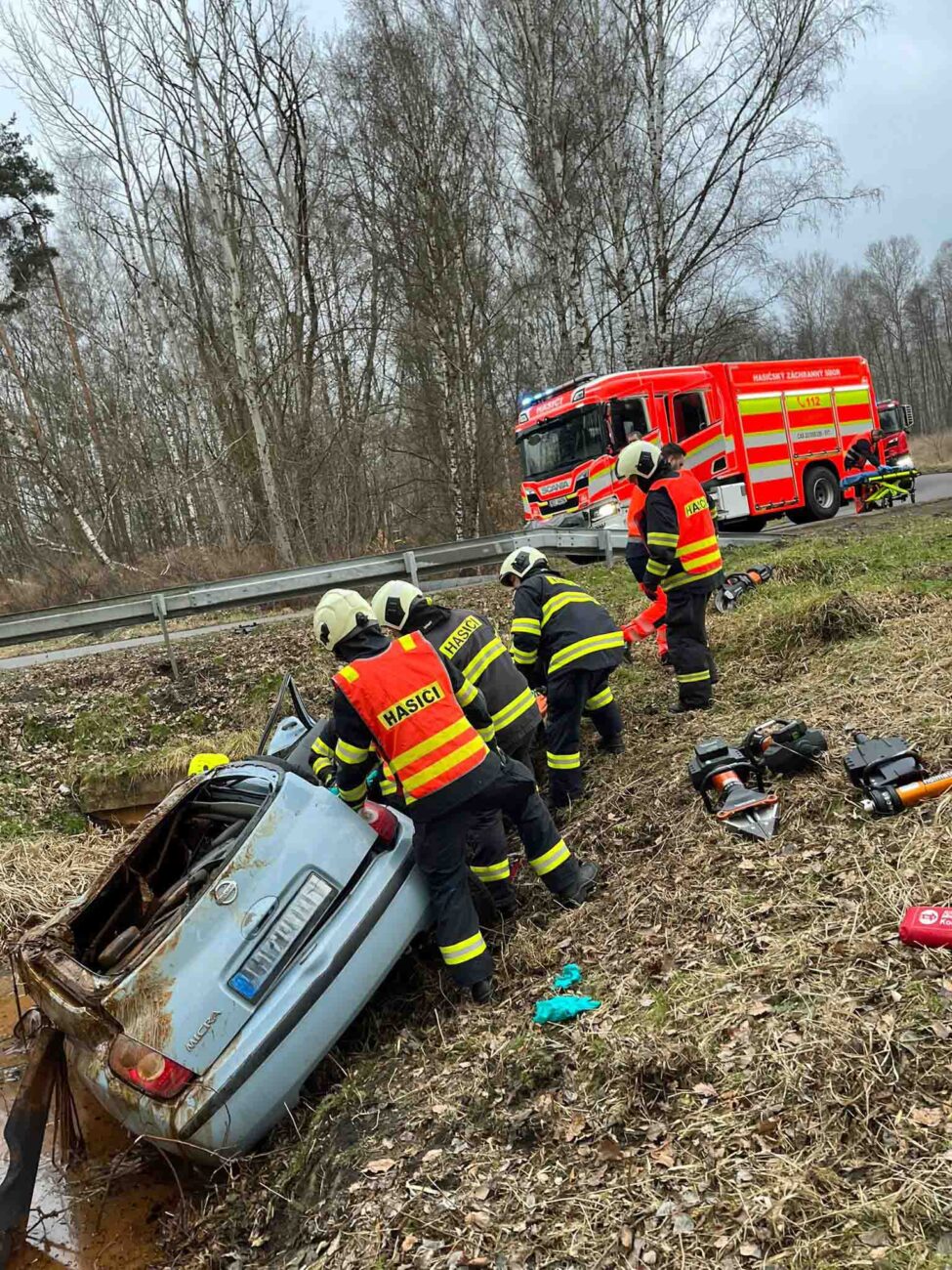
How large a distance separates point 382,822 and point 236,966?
Answer: 86 cm

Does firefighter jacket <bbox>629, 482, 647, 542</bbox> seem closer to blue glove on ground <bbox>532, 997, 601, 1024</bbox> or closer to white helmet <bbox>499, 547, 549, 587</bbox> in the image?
white helmet <bbox>499, 547, 549, 587</bbox>

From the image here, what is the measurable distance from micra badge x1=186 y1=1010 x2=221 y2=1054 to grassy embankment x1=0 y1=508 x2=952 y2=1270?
566mm

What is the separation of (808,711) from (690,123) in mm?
15094

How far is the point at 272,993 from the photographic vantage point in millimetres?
3324

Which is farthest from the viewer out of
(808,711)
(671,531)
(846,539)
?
(846,539)

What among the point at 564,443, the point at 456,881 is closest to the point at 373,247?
the point at 564,443

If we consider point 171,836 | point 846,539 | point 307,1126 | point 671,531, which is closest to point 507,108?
point 846,539

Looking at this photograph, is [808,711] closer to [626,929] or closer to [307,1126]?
[626,929]

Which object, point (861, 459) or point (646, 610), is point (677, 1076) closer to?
point (646, 610)

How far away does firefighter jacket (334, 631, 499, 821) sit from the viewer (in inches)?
145

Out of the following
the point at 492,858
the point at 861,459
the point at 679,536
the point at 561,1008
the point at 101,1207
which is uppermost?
the point at 861,459

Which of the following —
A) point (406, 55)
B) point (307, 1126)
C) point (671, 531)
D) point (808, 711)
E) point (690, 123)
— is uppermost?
point (406, 55)

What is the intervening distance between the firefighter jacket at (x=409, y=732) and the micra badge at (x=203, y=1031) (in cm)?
98

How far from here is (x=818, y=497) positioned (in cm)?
1545
